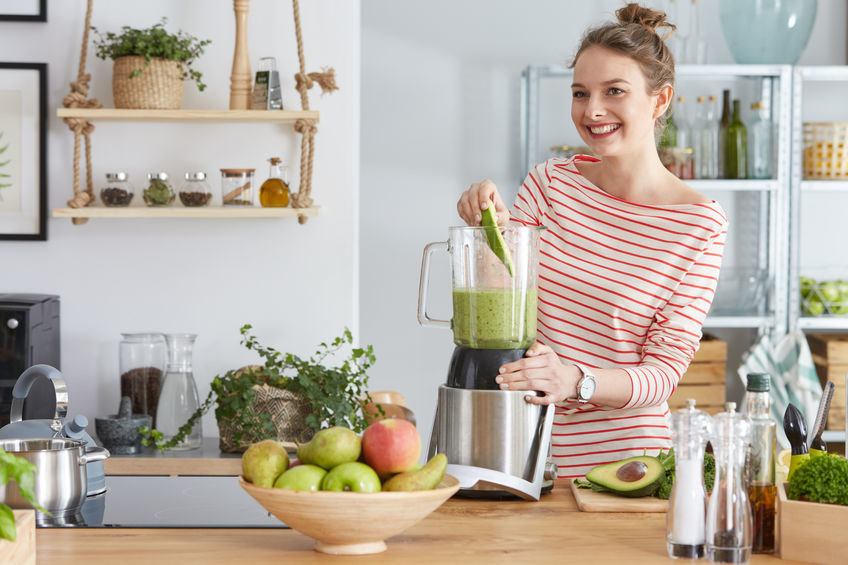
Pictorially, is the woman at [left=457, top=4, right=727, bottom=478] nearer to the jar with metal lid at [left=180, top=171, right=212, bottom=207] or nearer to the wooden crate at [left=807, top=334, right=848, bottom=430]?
the jar with metal lid at [left=180, top=171, right=212, bottom=207]

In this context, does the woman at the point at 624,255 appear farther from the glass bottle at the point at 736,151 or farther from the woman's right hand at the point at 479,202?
the glass bottle at the point at 736,151

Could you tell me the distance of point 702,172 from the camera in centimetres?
367

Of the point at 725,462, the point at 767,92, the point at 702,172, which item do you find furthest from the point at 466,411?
the point at 767,92

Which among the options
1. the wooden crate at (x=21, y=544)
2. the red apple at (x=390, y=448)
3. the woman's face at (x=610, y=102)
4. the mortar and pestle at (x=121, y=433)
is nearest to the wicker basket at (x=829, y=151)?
the woman's face at (x=610, y=102)

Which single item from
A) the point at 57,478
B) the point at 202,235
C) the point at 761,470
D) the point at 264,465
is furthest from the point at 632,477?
the point at 202,235

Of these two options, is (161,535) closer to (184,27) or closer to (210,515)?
(210,515)

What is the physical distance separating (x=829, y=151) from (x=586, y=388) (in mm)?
2482

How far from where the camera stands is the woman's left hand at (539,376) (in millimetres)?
1503

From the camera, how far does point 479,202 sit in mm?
1661

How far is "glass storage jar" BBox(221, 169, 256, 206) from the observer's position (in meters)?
2.88

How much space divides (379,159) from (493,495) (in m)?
2.57

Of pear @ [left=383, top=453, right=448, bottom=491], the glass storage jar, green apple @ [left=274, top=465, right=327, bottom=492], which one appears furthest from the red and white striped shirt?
the glass storage jar

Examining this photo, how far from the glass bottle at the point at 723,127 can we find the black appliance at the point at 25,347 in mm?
2437

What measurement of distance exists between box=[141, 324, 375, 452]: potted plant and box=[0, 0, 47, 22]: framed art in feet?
4.13
